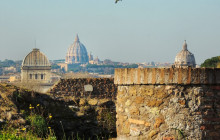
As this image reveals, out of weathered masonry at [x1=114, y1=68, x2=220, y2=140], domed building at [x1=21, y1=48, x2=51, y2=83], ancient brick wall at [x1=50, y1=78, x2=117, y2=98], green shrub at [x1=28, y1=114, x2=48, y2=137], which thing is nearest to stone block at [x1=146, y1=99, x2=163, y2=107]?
weathered masonry at [x1=114, y1=68, x2=220, y2=140]

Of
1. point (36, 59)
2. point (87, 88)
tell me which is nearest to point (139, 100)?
point (87, 88)

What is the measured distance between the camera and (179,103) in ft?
13.9

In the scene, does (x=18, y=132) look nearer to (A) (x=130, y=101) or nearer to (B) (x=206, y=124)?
(A) (x=130, y=101)

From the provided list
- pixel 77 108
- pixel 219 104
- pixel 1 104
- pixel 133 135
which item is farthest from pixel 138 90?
pixel 77 108

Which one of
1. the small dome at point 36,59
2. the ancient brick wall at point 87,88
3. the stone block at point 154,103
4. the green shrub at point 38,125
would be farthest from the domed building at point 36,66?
the stone block at point 154,103

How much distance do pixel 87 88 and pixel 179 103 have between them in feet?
27.4

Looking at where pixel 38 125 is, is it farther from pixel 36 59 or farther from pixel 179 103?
pixel 36 59

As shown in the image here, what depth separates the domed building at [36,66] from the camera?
10938 centimetres

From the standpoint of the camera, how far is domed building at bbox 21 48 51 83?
109375 mm

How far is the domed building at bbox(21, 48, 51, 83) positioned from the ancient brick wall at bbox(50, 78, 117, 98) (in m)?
96.2

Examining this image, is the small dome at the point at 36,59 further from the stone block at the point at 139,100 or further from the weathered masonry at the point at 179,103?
the weathered masonry at the point at 179,103

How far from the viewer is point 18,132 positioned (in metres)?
5.51

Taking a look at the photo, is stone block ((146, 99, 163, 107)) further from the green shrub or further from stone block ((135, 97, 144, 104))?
the green shrub

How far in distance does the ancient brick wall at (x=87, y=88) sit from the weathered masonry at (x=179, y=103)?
8.03 m
